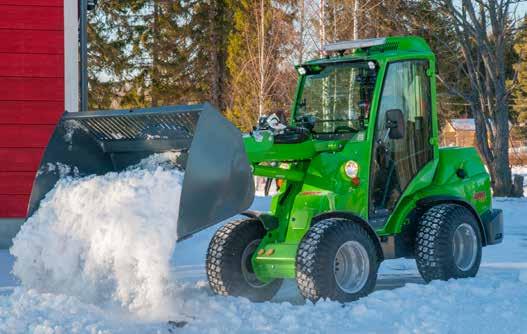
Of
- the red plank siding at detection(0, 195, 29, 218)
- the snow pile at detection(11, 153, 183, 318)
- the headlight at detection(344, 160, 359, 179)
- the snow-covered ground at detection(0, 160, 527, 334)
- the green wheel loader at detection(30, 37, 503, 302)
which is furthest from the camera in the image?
the red plank siding at detection(0, 195, 29, 218)

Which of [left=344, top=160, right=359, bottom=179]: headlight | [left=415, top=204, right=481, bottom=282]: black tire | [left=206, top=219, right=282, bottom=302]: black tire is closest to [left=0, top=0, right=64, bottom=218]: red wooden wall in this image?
[left=206, top=219, right=282, bottom=302]: black tire

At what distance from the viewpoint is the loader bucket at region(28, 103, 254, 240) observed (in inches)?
239

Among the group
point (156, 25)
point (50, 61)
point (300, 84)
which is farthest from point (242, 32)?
point (300, 84)

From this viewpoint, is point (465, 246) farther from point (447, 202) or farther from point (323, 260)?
point (323, 260)

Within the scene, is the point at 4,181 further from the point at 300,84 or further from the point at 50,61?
the point at 300,84

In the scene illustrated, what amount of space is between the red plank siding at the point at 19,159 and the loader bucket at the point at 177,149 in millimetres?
3891

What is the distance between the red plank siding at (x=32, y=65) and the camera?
10836mm

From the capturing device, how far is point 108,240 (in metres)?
6.14

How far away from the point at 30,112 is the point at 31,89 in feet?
0.97

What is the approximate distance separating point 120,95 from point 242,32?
632cm

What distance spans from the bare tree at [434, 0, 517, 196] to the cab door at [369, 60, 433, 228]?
14.5m

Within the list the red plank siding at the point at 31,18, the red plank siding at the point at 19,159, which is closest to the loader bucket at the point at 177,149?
the red plank siding at the point at 19,159

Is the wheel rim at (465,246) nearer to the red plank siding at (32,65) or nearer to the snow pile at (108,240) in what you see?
the snow pile at (108,240)

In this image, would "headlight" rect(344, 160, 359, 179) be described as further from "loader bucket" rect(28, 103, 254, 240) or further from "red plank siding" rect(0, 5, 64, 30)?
"red plank siding" rect(0, 5, 64, 30)
